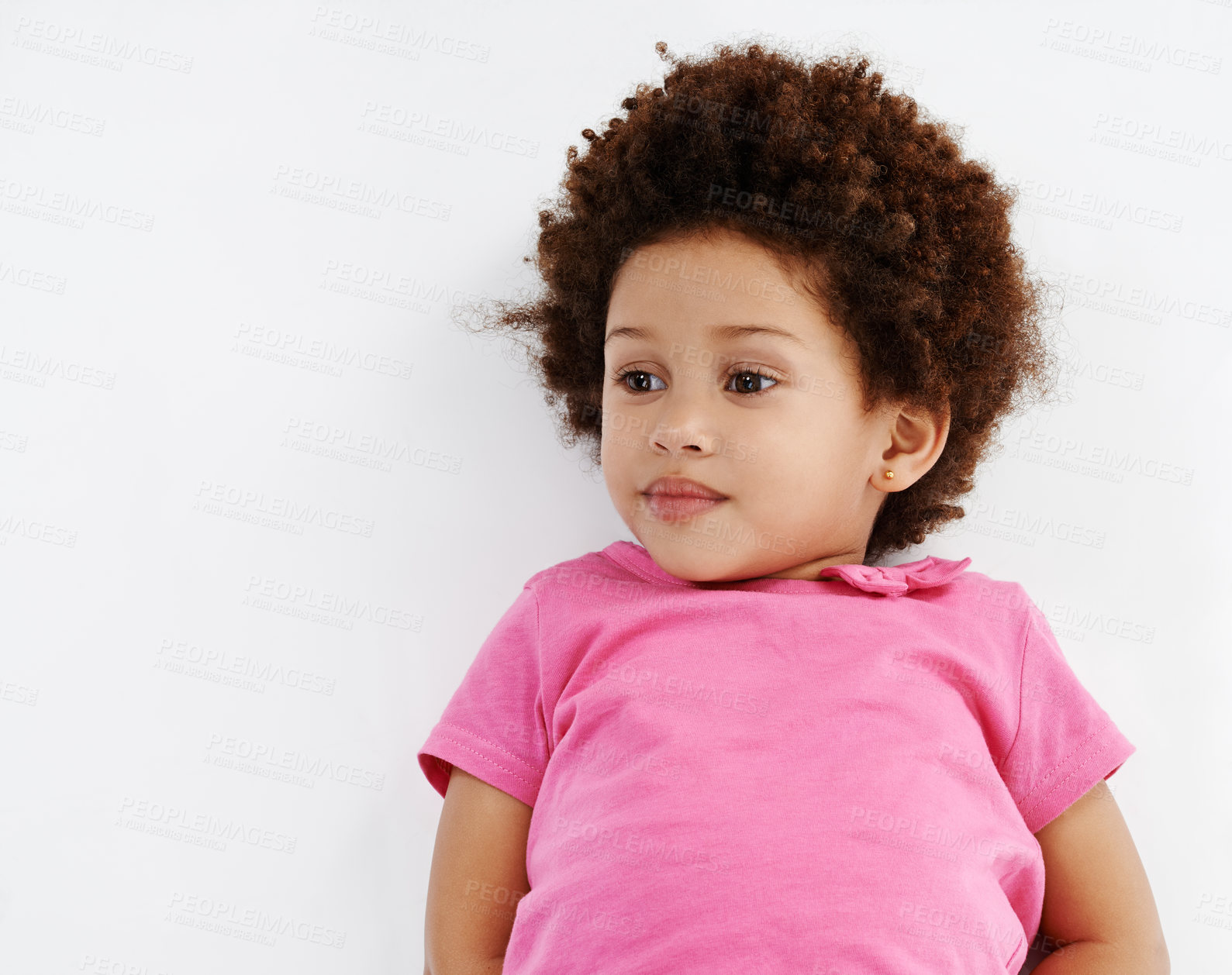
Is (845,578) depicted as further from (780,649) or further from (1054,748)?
(1054,748)

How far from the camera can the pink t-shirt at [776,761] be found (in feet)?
3.37

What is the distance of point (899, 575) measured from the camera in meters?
1.24

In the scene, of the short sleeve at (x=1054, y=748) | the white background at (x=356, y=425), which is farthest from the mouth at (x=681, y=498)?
the short sleeve at (x=1054, y=748)

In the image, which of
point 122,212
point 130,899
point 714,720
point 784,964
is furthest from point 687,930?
point 122,212

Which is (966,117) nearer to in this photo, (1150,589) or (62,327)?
(1150,589)

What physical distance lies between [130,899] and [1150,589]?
1.58m

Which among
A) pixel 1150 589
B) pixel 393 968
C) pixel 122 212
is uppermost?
pixel 122 212

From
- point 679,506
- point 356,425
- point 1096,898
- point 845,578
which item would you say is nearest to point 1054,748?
point 1096,898

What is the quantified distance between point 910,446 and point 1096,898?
1.92 feet

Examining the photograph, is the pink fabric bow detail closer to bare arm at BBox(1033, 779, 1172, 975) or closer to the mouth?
the mouth

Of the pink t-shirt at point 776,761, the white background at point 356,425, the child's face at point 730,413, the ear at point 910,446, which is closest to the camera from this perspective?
the pink t-shirt at point 776,761

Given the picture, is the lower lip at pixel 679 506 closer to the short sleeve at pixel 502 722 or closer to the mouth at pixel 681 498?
the mouth at pixel 681 498

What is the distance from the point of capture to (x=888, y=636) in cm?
117

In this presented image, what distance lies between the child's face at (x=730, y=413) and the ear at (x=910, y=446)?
0.03 meters
